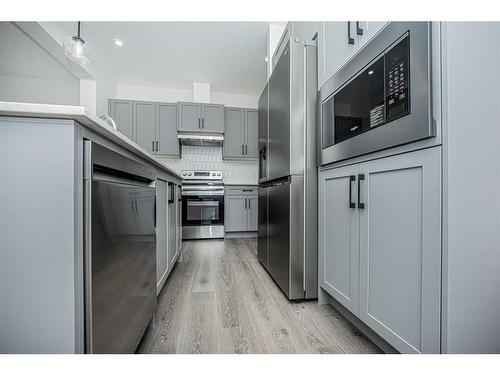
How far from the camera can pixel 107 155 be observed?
653mm

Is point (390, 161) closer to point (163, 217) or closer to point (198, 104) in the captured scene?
point (163, 217)

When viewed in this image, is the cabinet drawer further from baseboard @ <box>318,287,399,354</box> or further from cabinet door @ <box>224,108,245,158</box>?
baseboard @ <box>318,287,399,354</box>

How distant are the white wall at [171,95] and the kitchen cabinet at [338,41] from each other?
9.94 feet

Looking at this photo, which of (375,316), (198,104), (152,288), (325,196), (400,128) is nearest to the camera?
(400,128)

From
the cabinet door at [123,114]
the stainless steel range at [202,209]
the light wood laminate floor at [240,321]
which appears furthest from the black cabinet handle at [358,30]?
the cabinet door at [123,114]

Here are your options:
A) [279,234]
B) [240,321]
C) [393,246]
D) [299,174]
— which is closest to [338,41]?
[299,174]

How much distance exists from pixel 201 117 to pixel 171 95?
90cm

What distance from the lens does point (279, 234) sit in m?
1.67

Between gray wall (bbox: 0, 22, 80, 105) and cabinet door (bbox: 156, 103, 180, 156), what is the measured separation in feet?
3.69

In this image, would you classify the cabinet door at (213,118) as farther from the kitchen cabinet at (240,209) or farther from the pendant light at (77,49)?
the pendant light at (77,49)

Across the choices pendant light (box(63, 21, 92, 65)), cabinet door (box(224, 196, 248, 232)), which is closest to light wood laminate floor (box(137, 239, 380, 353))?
cabinet door (box(224, 196, 248, 232))

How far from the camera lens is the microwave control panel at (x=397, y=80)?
801mm
